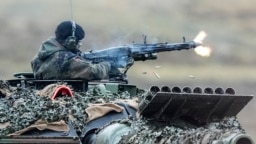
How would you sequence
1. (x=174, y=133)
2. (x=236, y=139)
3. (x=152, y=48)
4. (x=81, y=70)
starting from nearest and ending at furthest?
(x=236, y=139) < (x=174, y=133) < (x=81, y=70) < (x=152, y=48)

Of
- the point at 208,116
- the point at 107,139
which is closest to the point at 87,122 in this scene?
the point at 107,139

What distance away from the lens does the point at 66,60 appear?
14922mm

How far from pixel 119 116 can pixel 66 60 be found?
2.45 m

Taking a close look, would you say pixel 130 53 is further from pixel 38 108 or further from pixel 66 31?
pixel 38 108

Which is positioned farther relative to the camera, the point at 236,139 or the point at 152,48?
the point at 152,48

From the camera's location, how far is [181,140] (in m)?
9.82

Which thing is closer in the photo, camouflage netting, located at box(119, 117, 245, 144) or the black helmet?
camouflage netting, located at box(119, 117, 245, 144)

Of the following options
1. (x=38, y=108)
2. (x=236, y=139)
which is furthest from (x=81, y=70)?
(x=236, y=139)

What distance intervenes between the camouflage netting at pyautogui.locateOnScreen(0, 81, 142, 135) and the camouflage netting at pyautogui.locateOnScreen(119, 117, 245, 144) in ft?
4.18

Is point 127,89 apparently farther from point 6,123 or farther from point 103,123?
point 6,123

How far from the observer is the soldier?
48.6 feet

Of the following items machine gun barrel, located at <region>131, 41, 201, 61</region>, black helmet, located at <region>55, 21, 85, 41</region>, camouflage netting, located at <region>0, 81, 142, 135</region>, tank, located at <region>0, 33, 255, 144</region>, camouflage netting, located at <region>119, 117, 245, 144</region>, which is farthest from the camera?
machine gun barrel, located at <region>131, 41, 201, 61</region>

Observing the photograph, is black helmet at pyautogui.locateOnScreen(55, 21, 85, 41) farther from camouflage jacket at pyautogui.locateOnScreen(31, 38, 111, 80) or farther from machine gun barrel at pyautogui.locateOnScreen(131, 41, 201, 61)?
machine gun barrel at pyautogui.locateOnScreen(131, 41, 201, 61)

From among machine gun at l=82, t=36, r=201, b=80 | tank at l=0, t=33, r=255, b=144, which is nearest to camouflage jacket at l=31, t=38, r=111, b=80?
tank at l=0, t=33, r=255, b=144
